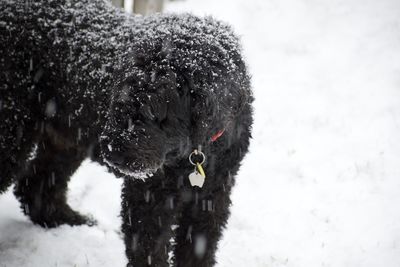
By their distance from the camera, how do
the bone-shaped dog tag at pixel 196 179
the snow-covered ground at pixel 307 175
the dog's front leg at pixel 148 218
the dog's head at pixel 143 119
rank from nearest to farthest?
1. the dog's head at pixel 143 119
2. the bone-shaped dog tag at pixel 196 179
3. the dog's front leg at pixel 148 218
4. the snow-covered ground at pixel 307 175

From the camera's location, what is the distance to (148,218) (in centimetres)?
267

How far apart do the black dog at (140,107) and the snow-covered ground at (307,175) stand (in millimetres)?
801

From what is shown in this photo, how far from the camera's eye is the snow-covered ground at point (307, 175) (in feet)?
12.1

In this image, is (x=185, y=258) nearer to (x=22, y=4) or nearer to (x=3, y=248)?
(x=3, y=248)

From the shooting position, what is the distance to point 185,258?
310cm

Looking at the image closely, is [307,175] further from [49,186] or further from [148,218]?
[49,186]

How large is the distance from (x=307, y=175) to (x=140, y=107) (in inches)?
125

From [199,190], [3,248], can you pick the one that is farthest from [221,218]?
[3,248]

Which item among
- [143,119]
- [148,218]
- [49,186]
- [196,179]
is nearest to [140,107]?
[143,119]

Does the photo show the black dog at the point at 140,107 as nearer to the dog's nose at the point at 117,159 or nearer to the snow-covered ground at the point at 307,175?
the dog's nose at the point at 117,159

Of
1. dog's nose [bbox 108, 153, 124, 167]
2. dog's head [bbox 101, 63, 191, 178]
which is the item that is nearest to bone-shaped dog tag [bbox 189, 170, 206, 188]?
dog's head [bbox 101, 63, 191, 178]

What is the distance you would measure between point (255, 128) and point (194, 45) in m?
3.73

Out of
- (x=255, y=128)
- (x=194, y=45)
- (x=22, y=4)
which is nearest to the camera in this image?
(x=194, y=45)

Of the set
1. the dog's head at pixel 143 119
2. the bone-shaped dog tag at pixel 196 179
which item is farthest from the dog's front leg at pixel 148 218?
the dog's head at pixel 143 119
